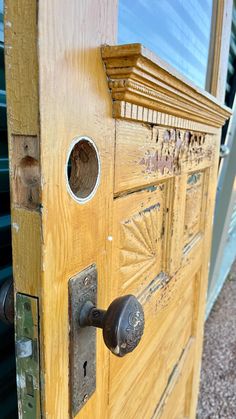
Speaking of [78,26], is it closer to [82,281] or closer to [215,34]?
[82,281]

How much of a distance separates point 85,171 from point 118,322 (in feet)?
0.72

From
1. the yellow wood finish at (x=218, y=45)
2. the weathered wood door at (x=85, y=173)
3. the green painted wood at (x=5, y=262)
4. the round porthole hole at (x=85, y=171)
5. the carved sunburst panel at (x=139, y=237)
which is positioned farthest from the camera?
the yellow wood finish at (x=218, y=45)

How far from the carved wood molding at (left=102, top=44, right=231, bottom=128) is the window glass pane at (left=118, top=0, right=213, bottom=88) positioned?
0.12 meters

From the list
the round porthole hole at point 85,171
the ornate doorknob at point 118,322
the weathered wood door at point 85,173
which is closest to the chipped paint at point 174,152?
the weathered wood door at point 85,173

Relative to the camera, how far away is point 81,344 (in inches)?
20.1

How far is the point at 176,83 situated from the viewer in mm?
644

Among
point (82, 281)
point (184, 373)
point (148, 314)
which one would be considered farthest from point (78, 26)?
point (184, 373)

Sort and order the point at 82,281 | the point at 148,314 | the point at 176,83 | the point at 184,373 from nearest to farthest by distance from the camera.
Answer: the point at 82,281 → the point at 176,83 → the point at 148,314 → the point at 184,373

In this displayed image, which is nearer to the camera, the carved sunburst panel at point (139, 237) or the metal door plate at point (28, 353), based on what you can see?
the metal door plate at point (28, 353)

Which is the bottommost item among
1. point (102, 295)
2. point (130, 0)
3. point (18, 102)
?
point (102, 295)

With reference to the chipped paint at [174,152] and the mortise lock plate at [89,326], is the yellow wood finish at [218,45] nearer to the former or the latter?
the chipped paint at [174,152]

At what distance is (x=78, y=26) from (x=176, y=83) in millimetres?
271

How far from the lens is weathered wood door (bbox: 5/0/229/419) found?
15.1 inches

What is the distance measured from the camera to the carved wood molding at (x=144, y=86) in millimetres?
478
